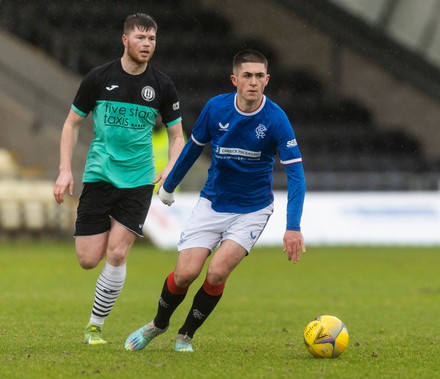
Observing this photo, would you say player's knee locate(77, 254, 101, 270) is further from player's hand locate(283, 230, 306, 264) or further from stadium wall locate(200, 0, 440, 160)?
stadium wall locate(200, 0, 440, 160)

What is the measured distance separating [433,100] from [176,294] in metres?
22.9

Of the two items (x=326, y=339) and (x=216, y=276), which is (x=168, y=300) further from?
(x=326, y=339)

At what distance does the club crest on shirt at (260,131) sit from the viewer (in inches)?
294

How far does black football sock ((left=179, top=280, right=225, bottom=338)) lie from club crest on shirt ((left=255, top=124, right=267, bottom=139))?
107 centimetres

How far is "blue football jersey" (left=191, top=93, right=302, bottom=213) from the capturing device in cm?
746

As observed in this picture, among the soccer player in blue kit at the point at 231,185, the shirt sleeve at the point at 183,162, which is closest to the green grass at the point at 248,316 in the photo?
the soccer player in blue kit at the point at 231,185

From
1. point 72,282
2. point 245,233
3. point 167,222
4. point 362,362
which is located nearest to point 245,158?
point 245,233

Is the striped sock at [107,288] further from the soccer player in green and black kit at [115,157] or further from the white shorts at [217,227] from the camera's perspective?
the white shorts at [217,227]

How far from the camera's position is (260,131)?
7.46 m

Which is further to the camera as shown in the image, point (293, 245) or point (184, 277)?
point (184, 277)

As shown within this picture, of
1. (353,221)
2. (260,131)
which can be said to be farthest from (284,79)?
(260,131)

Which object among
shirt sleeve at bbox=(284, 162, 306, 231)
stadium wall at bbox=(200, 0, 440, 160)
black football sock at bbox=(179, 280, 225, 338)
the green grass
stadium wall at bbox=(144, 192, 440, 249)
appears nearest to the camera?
the green grass

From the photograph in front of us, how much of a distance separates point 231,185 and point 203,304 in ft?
2.76

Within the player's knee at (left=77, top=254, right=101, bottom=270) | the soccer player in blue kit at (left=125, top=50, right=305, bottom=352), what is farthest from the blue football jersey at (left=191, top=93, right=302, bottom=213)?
the player's knee at (left=77, top=254, right=101, bottom=270)
